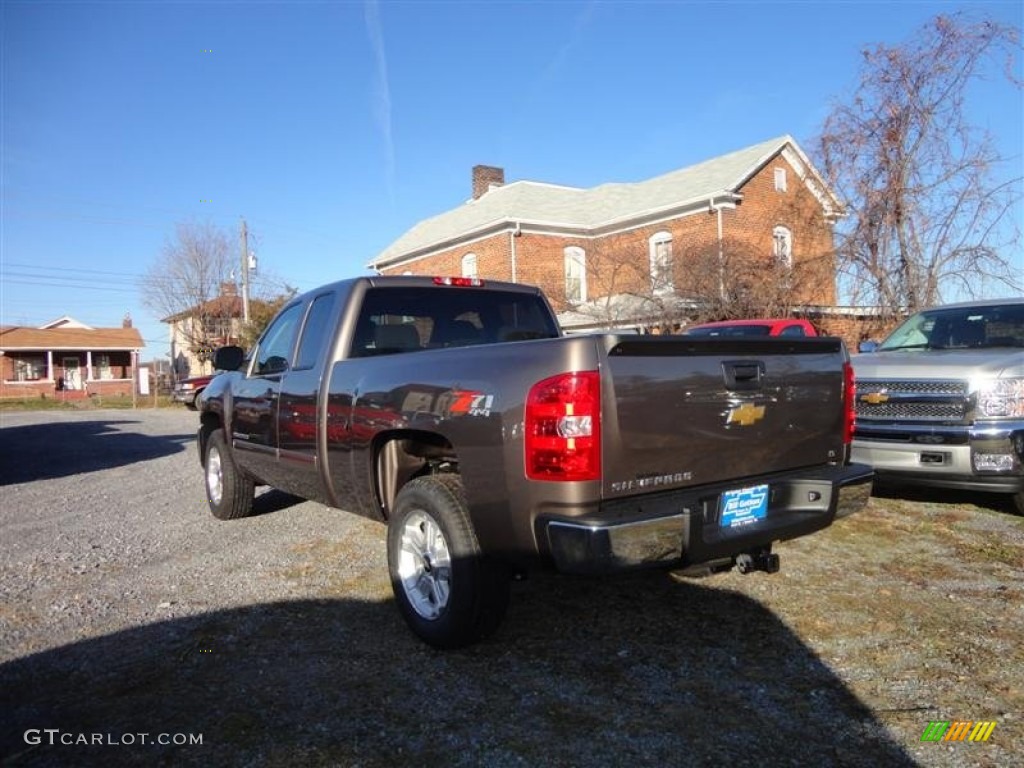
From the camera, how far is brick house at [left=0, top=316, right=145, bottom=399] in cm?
4391

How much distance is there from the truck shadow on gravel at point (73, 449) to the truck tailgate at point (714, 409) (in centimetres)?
944

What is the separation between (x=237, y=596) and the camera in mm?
4609

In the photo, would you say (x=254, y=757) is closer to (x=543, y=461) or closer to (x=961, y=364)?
(x=543, y=461)

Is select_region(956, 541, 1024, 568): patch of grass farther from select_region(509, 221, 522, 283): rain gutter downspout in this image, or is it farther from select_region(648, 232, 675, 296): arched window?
select_region(509, 221, 522, 283): rain gutter downspout

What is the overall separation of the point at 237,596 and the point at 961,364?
575 centimetres

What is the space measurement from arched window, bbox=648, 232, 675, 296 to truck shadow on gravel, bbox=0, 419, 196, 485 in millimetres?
12826

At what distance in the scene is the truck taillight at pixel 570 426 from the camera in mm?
3006

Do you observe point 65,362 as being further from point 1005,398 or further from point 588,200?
point 1005,398

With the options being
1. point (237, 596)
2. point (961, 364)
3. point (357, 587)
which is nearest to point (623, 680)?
point (357, 587)

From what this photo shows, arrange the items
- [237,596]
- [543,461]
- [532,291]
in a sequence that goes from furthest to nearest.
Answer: [532,291], [237,596], [543,461]

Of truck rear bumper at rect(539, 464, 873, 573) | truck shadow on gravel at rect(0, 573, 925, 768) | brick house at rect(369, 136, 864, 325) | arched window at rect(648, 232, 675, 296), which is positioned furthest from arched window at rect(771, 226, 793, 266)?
truck shadow on gravel at rect(0, 573, 925, 768)

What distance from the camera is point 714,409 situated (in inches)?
133

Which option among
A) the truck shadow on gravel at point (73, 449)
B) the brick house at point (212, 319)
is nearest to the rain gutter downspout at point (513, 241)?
the truck shadow on gravel at point (73, 449)

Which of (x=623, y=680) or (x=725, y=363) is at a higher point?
(x=725, y=363)
